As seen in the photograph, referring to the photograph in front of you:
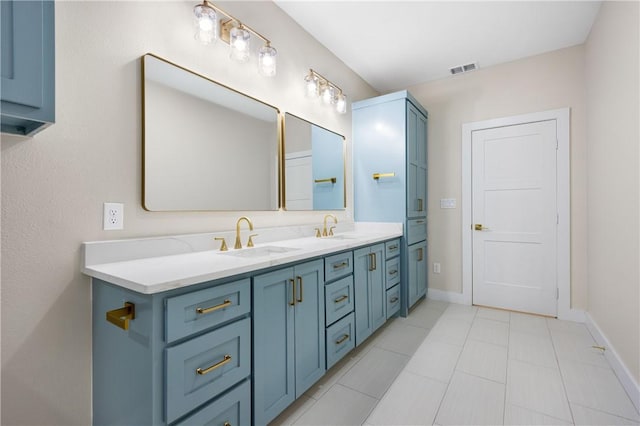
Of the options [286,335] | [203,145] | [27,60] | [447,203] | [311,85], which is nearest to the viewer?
[27,60]

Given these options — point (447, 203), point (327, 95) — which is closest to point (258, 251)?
point (327, 95)

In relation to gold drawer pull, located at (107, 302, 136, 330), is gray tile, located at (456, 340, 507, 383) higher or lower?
lower

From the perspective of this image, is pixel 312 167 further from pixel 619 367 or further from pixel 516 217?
pixel 619 367

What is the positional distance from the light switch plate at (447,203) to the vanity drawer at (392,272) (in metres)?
1.01

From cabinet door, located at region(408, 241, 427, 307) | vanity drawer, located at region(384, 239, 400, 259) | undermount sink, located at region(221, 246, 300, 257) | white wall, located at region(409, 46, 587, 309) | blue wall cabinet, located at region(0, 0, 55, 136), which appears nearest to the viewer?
blue wall cabinet, located at region(0, 0, 55, 136)

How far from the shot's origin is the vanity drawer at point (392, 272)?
264 centimetres

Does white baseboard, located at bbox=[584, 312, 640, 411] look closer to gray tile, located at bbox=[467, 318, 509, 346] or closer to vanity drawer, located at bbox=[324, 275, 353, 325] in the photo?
gray tile, located at bbox=[467, 318, 509, 346]

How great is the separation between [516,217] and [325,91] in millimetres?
2321

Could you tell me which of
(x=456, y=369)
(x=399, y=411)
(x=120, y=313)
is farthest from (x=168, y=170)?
(x=456, y=369)

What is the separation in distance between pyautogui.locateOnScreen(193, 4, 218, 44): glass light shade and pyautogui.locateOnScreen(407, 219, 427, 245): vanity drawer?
2275mm

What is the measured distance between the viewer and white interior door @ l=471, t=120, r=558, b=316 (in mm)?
2900

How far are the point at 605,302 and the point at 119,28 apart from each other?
3476mm

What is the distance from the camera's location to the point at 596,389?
1743 mm

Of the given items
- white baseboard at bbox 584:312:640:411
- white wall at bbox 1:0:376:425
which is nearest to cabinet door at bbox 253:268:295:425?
white wall at bbox 1:0:376:425
